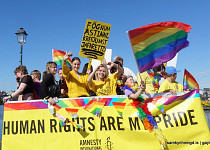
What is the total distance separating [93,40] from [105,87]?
1.07m

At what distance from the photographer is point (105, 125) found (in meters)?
3.86

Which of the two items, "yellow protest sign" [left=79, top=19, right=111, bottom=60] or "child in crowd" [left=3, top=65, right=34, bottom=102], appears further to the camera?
"yellow protest sign" [left=79, top=19, right=111, bottom=60]

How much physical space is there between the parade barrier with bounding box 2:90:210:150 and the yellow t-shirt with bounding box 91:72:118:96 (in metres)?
0.61

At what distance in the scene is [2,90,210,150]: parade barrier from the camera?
367 cm

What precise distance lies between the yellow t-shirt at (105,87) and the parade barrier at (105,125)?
611 millimetres

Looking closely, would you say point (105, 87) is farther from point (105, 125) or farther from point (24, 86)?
point (24, 86)

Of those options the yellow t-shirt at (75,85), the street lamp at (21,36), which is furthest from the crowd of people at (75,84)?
the street lamp at (21,36)

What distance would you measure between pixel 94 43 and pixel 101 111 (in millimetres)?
1639

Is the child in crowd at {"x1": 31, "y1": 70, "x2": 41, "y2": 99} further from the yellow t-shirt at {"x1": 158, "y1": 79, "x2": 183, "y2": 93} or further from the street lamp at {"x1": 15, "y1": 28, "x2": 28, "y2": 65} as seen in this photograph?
the street lamp at {"x1": 15, "y1": 28, "x2": 28, "y2": 65}

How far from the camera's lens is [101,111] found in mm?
3906

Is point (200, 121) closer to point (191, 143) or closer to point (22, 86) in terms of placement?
point (191, 143)

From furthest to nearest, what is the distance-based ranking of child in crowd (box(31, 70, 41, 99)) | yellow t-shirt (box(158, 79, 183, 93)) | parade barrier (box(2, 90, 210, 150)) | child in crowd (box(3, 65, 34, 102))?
child in crowd (box(31, 70, 41, 99)) → yellow t-shirt (box(158, 79, 183, 93)) → child in crowd (box(3, 65, 34, 102)) → parade barrier (box(2, 90, 210, 150))

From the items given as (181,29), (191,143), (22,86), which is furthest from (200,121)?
(22,86)

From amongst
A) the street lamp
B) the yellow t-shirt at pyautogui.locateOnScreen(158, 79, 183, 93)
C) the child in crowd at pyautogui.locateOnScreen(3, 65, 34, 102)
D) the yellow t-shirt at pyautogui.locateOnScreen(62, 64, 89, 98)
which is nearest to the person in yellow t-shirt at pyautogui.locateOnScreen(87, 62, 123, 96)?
the yellow t-shirt at pyautogui.locateOnScreen(62, 64, 89, 98)
